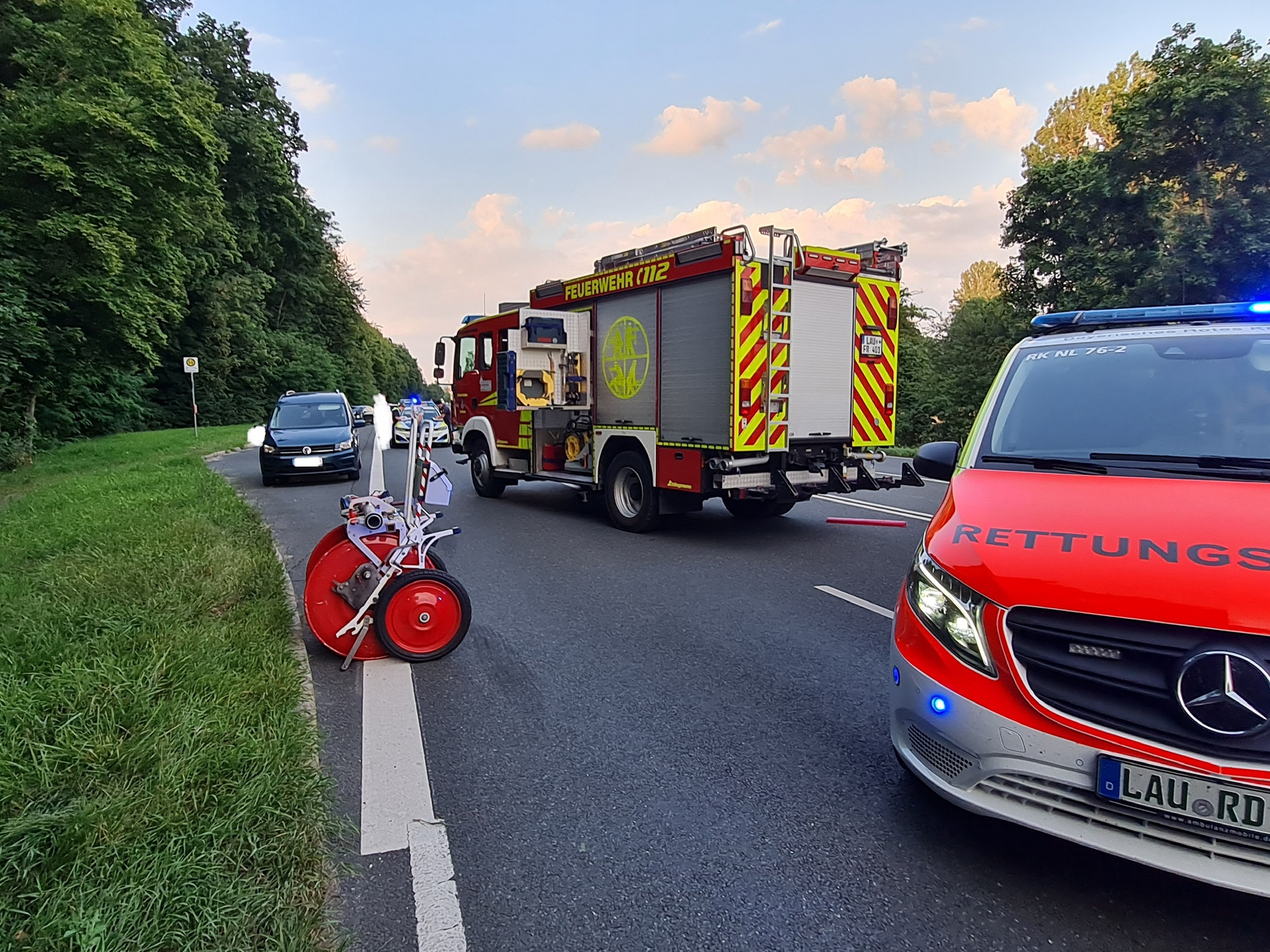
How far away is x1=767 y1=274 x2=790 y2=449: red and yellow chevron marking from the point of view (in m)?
8.40

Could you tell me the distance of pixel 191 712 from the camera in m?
3.50

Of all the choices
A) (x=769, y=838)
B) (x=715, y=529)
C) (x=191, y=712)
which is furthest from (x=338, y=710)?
(x=715, y=529)

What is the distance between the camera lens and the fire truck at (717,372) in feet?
27.3

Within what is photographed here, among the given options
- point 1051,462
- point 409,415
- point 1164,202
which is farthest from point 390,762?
point 1164,202

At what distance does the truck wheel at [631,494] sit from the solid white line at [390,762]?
191 inches

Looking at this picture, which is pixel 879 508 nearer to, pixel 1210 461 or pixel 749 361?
pixel 749 361

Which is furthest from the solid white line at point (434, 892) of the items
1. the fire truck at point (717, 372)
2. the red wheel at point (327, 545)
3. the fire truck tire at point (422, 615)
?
the fire truck at point (717, 372)

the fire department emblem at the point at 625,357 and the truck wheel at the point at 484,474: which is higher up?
the fire department emblem at the point at 625,357

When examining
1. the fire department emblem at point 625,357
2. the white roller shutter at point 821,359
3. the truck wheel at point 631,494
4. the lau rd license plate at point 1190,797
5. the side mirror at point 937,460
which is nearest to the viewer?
the lau rd license plate at point 1190,797

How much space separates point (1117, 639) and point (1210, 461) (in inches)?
48.9

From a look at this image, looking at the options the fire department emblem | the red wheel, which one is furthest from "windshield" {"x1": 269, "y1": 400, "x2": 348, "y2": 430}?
the red wheel

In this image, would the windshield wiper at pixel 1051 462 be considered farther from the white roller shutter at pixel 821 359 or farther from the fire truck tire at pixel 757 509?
the fire truck tire at pixel 757 509

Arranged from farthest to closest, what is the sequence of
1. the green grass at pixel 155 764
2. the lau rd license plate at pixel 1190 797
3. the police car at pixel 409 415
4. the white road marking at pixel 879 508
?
the white road marking at pixel 879 508
the police car at pixel 409 415
the green grass at pixel 155 764
the lau rd license plate at pixel 1190 797

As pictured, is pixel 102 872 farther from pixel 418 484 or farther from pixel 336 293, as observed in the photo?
pixel 336 293
